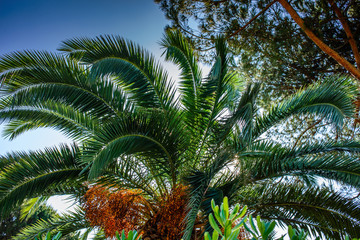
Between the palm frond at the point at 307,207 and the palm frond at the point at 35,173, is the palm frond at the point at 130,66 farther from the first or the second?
the palm frond at the point at 307,207

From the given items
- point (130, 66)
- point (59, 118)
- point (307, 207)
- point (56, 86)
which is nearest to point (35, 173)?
point (59, 118)

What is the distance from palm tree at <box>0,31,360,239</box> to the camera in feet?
14.8

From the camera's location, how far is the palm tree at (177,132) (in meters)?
4.50

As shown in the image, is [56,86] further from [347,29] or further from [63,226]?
[347,29]

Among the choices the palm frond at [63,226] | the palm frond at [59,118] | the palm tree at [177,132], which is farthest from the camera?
the palm frond at [63,226]

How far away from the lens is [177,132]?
461 centimetres

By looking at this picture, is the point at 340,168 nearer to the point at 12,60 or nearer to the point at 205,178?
the point at 205,178

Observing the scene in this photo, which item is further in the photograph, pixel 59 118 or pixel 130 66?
pixel 59 118

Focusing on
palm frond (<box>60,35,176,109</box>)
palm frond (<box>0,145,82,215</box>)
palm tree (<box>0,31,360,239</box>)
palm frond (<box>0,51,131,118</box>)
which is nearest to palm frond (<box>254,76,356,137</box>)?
palm tree (<box>0,31,360,239</box>)

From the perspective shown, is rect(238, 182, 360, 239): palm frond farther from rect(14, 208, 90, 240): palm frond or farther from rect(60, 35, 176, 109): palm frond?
rect(14, 208, 90, 240): palm frond

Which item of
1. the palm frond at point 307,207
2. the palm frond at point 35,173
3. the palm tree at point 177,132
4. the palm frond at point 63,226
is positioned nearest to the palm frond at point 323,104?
the palm tree at point 177,132

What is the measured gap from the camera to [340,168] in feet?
14.8

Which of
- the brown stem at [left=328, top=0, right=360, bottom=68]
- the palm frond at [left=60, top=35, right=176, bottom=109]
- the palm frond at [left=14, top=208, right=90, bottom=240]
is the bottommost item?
the palm frond at [left=14, top=208, right=90, bottom=240]

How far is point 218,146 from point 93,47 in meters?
2.64
